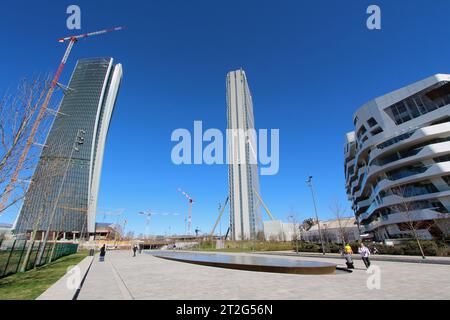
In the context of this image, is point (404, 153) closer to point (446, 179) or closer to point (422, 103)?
point (446, 179)

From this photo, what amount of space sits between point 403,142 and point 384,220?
13778 millimetres

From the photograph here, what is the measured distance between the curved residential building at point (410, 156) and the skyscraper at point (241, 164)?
69345mm

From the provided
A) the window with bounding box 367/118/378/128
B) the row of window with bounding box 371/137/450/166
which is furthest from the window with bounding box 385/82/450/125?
the row of window with bounding box 371/137/450/166

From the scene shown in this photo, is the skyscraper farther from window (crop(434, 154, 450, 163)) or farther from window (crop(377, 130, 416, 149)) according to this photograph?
window (crop(434, 154, 450, 163))

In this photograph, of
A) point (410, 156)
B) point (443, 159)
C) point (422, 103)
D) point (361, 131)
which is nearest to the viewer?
point (443, 159)

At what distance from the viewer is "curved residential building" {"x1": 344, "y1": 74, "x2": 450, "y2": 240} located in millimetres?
35438

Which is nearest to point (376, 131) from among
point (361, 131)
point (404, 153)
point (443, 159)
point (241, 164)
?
point (361, 131)

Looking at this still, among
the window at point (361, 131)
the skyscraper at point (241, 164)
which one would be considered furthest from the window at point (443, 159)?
the skyscraper at point (241, 164)

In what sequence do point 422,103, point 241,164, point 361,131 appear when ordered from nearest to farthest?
point 422,103 < point 361,131 < point 241,164

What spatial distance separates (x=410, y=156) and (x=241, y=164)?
286ft

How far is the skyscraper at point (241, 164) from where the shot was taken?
113812 mm

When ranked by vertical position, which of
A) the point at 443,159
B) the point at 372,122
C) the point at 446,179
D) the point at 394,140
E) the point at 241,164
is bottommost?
the point at 446,179

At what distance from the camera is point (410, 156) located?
3878cm

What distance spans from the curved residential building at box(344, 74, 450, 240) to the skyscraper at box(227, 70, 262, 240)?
69.3 m
